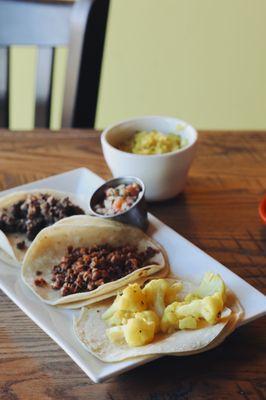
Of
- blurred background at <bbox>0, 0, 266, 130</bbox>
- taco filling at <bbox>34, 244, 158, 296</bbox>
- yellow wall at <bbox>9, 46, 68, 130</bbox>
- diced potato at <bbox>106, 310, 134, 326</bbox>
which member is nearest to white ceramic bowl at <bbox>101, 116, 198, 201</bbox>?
taco filling at <bbox>34, 244, 158, 296</bbox>

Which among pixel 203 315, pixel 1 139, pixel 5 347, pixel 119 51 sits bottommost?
pixel 119 51

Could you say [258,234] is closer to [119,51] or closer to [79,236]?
[79,236]

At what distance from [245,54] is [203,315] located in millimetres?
2554

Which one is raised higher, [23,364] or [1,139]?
[23,364]

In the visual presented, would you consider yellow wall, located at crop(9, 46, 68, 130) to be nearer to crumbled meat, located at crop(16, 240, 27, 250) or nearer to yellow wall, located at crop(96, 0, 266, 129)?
Result: yellow wall, located at crop(96, 0, 266, 129)

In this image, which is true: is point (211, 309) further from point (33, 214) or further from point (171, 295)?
point (33, 214)

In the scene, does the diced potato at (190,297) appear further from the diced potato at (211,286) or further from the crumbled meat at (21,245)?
the crumbled meat at (21,245)

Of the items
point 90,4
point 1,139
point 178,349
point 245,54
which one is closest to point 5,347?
point 178,349

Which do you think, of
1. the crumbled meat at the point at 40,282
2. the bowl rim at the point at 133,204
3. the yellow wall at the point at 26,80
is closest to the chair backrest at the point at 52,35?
the bowl rim at the point at 133,204

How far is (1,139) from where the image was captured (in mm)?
1859

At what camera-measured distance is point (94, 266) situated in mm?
1275

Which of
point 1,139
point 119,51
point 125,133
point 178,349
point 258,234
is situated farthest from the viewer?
point 119,51

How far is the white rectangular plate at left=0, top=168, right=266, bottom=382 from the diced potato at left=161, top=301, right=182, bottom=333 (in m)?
0.08

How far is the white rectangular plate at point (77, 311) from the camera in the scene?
1026 mm
